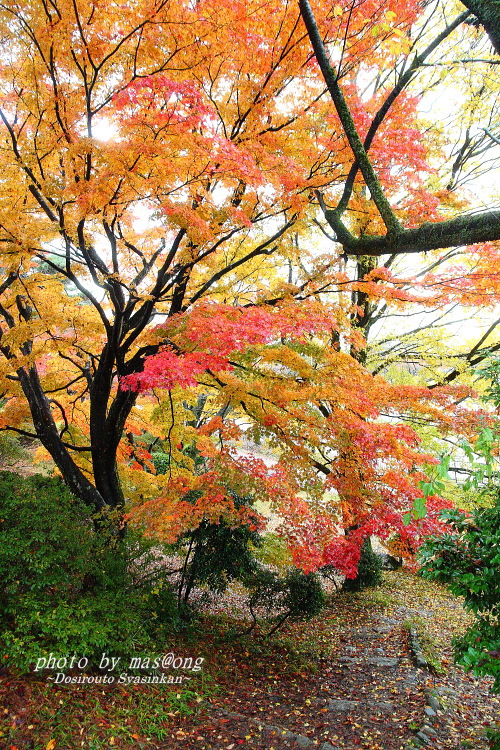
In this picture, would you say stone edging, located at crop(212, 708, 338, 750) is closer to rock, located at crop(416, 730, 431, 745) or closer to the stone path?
the stone path

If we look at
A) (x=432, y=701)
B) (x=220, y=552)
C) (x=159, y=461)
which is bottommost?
(x=432, y=701)

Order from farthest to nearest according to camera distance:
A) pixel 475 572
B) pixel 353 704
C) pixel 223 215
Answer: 1. pixel 223 215
2. pixel 353 704
3. pixel 475 572

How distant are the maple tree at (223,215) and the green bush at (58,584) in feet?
3.01

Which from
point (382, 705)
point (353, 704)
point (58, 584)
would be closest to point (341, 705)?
point (353, 704)

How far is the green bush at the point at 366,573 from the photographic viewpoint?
1002 centimetres

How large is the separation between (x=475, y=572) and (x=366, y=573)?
8.60 meters

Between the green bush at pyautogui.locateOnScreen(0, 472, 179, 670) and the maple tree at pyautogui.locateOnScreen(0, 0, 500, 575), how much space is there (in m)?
0.92

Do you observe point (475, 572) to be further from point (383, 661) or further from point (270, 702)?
point (383, 661)

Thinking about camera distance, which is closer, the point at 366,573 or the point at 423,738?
the point at 423,738

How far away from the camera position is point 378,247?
8.52ft

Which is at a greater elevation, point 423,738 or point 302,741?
point 423,738

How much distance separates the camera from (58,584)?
438 centimetres

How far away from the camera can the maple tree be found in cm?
416

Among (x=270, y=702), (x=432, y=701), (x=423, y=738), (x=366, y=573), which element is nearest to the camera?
(x=423, y=738)
